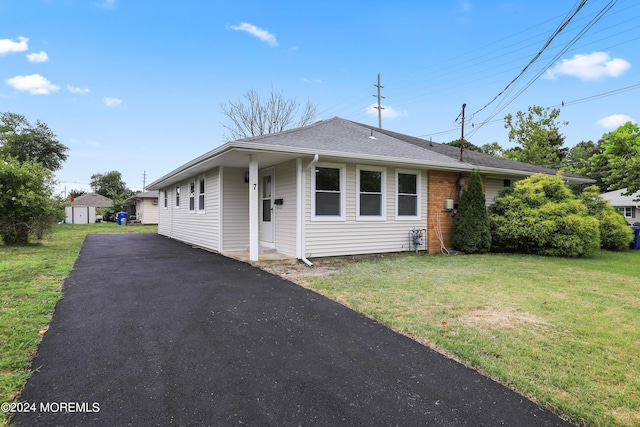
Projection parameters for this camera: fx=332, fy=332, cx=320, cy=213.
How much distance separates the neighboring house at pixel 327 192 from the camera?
25.1 feet

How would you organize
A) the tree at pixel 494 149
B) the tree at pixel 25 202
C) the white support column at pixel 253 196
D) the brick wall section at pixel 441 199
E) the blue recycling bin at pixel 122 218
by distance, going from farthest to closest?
the tree at pixel 494 149 < the blue recycling bin at pixel 122 218 < the tree at pixel 25 202 < the brick wall section at pixel 441 199 < the white support column at pixel 253 196

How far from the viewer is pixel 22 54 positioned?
46.6ft

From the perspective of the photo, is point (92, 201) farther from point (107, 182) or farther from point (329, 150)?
point (329, 150)

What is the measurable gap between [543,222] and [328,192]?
19.2ft

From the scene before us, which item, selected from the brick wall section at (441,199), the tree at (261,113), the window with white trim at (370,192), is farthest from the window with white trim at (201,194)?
the tree at (261,113)

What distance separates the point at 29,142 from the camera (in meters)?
29.9

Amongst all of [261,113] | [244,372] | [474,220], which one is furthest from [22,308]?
[261,113]

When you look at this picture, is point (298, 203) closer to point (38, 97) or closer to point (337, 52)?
point (337, 52)

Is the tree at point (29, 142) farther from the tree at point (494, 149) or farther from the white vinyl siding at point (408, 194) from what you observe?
the tree at point (494, 149)

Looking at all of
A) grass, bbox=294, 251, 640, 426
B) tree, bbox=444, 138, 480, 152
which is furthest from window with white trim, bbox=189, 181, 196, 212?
tree, bbox=444, 138, 480, 152

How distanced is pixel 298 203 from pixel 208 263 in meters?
2.41

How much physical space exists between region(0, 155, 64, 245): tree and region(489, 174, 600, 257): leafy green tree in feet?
44.4

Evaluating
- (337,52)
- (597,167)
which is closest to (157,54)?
(337,52)

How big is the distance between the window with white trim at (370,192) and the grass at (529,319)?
186 cm
